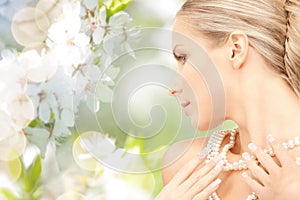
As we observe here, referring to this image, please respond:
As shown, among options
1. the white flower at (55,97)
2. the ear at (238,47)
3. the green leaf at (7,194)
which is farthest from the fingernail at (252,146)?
the green leaf at (7,194)

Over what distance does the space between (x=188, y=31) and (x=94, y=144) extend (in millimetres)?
297

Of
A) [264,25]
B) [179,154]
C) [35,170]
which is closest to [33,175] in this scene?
[35,170]

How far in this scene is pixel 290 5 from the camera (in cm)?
98

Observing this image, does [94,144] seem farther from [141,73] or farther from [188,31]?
[188,31]

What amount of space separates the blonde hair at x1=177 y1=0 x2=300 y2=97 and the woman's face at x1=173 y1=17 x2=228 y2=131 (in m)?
0.02

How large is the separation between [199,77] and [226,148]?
12cm

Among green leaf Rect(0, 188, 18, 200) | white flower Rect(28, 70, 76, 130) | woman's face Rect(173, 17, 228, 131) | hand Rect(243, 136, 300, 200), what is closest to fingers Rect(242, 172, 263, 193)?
hand Rect(243, 136, 300, 200)

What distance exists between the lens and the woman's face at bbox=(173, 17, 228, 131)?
100 centimetres

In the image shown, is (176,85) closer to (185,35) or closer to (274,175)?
(185,35)

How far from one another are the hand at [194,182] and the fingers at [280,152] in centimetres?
8

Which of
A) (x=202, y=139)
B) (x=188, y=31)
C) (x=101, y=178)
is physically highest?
(x=188, y=31)

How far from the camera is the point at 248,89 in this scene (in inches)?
38.3

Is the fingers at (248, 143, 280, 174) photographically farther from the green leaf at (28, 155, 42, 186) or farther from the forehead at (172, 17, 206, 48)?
the green leaf at (28, 155, 42, 186)

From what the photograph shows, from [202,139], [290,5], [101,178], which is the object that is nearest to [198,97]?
[202,139]
